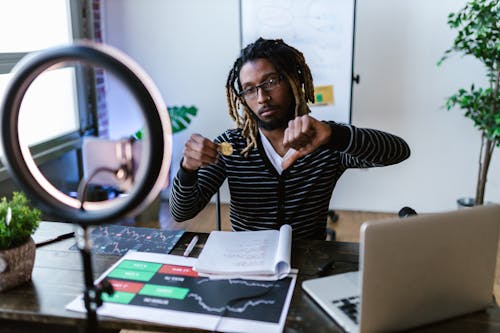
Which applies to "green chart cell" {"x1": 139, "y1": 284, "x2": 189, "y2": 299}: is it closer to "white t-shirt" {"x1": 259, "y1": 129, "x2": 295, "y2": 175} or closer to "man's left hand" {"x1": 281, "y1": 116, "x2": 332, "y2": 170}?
"man's left hand" {"x1": 281, "y1": 116, "x2": 332, "y2": 170}

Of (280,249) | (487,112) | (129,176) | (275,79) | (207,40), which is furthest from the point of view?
(207,40)

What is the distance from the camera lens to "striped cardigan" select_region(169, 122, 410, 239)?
148cm

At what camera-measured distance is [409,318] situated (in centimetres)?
87

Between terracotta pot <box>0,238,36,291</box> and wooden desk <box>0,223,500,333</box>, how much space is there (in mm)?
19

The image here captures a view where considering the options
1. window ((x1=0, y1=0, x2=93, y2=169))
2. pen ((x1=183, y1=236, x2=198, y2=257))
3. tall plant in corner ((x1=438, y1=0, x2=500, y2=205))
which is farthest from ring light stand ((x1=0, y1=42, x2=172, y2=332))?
tall plant in corner ((x1=438, y1=0, x2=500, y2=205))

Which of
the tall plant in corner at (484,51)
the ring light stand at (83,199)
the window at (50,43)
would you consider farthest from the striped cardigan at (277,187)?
the tall plant in corner at (484,51)

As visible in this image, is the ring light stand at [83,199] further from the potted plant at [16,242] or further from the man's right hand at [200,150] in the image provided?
the man's right hand at [200,150]

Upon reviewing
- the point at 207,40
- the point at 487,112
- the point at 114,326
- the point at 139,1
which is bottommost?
the point at 114,326

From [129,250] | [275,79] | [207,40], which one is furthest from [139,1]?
[129,250]

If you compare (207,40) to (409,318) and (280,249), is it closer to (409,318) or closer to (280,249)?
(280,249)

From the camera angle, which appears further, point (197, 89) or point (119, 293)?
point (197, 89)

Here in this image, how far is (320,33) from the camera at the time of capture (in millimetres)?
2912

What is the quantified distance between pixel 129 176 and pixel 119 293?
1.74ft

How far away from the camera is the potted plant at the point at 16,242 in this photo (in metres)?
1.02
